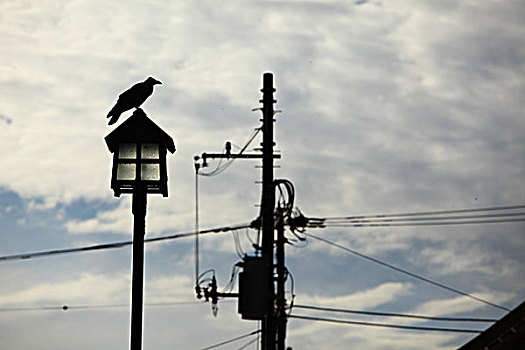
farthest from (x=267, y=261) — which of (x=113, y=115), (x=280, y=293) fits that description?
(x=113, y=115)

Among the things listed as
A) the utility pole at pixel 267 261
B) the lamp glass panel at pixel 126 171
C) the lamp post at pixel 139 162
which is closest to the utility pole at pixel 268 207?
the utility pole at pixel 267 261

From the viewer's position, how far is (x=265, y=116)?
2388cm

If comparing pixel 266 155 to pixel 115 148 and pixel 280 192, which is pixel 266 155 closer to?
pixel 280 192

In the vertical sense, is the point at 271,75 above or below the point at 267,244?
above

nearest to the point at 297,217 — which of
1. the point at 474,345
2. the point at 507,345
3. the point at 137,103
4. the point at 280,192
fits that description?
the point at 280,192

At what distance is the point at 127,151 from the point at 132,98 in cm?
65

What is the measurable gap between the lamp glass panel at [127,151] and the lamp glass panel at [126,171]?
9cm

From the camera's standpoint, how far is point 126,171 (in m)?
10.2

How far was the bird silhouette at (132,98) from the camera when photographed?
10469 millimetres

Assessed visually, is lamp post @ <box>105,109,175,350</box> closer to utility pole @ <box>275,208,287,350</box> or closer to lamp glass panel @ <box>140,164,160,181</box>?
lamp glass panel @ <box>140,164,160,181</box>

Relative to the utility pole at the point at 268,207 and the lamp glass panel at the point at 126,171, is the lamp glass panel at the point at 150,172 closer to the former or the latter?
the lamp glass panel at the point at 126,171

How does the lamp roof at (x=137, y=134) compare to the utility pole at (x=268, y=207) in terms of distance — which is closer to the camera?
the lamp roof at (x=137, y=134)

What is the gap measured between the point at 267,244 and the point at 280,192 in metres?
1.50

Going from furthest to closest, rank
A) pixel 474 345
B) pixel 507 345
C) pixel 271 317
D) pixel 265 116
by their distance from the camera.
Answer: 1. pixel 265 116
2. pixel 271 317
3. pixel 474 345
4. pixel 507 345
